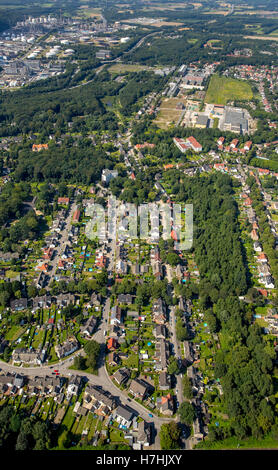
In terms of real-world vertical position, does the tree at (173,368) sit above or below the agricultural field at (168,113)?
below

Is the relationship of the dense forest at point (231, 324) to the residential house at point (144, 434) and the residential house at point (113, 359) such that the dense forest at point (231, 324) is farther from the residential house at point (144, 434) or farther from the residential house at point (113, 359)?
the residential house at point (113, 359)

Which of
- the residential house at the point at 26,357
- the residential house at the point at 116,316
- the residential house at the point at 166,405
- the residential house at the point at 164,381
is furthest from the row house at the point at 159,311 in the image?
the residential house at the point at 26,357

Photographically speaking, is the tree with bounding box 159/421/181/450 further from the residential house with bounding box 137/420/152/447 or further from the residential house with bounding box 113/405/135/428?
the residential house with bounding box 113/405/135/428

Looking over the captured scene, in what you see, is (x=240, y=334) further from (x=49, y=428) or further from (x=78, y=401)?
(x=49, y=428)

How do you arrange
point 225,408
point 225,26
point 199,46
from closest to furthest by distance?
point 225,408 → point 199,46 → point 225,26

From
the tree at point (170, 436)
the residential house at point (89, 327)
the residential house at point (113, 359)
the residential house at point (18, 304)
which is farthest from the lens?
the residential house at point (18, 304)

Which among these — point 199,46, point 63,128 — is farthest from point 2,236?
point 199,46

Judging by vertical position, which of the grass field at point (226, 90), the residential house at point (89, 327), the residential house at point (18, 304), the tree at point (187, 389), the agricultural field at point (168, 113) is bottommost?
the tree at point (187, 389)
